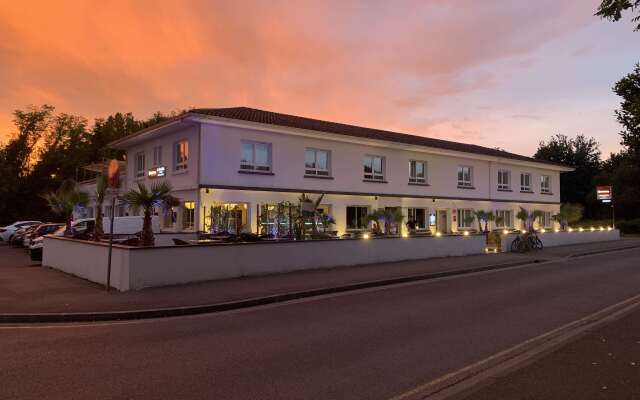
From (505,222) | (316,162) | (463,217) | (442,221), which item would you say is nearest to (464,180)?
(463,217)

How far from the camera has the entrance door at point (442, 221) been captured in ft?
109

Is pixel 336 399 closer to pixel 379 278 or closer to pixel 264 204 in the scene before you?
pixel 379 278

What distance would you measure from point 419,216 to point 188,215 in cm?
1540

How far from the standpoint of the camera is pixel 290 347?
6.90 meters

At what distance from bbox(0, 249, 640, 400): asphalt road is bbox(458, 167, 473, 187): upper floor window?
23.0 metres

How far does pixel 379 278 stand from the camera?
46.3 feet

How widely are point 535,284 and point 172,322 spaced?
9734mm

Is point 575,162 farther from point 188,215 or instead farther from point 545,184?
point 188,215

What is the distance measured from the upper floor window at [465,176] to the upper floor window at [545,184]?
10154 mm

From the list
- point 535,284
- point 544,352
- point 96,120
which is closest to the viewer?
point 544,352

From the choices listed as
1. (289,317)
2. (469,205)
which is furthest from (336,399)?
(469,205)

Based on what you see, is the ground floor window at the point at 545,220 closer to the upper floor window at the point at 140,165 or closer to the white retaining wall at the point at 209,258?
the white retaining wall at the point at 209,258

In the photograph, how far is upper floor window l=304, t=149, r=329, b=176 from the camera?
2594 cm

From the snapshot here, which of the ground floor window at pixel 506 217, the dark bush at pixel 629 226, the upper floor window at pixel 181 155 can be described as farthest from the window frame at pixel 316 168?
the dark bush at pixel 629 226
